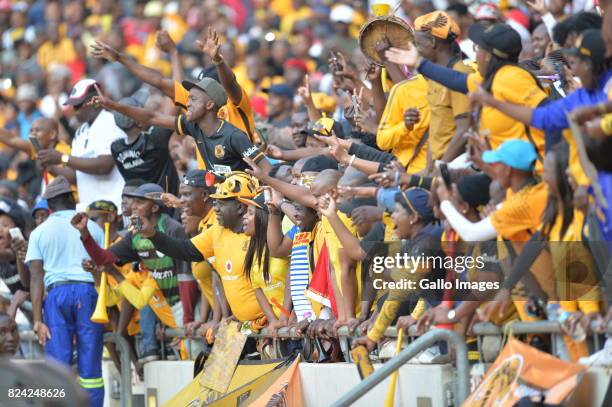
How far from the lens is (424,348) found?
8445 mm

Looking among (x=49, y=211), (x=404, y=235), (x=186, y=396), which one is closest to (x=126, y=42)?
(x=49, y=211)

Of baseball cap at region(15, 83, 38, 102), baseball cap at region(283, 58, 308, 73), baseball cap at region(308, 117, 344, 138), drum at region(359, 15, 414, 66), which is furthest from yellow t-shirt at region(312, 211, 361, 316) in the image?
baseball cap at region(15, 83, 38, 102)

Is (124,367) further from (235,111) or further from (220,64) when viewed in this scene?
(220,64)

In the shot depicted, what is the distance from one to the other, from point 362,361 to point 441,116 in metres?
1.76

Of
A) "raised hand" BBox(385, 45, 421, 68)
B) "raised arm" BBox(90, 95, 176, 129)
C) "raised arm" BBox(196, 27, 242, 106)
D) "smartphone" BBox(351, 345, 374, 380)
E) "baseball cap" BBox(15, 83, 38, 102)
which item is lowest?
"smartphone" BBox(351, 345, 374, 380)

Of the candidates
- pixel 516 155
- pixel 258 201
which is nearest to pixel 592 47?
pixel 516 155

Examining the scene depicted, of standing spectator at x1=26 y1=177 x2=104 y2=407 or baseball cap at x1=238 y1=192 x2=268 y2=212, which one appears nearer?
baseball cap at x1=238 y1=192 x2=268 y2=212

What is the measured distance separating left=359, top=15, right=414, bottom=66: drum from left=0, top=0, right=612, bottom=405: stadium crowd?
65mm

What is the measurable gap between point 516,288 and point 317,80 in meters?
8.19

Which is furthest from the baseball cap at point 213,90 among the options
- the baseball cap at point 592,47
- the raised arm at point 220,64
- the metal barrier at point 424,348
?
the baseball cap at point 592,47

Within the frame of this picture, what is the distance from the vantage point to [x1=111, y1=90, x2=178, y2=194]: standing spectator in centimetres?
1290

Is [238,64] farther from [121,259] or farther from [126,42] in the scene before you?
[121,259]

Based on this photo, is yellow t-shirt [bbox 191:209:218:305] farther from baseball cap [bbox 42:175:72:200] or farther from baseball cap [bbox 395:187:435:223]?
baseball cap [bbox 395:187:435:223]

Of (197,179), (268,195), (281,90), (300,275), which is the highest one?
(281,90)
